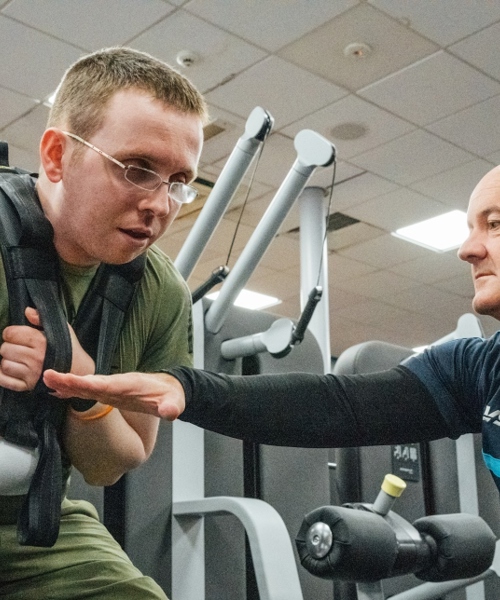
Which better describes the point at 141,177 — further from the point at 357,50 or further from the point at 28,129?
the point at 28,129

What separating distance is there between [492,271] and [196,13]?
2.51m

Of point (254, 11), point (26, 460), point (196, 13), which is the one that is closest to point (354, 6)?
point (254, 11)

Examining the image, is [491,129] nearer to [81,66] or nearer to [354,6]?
[354,6]

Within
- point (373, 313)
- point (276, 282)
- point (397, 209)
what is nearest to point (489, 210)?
point (397, 209)

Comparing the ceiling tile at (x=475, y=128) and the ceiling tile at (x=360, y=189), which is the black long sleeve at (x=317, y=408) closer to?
the ceiling tile at (x=475, y=128)

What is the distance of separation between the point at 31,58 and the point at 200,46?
2.76ft

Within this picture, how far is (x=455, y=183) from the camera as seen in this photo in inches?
204

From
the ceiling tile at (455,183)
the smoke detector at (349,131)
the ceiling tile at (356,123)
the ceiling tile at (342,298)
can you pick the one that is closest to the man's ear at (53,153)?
the ceiling tile at (356,123)

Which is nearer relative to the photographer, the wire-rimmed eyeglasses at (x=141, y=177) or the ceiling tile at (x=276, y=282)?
the wire-rimmed eyeglasses at (x=141, y=177)

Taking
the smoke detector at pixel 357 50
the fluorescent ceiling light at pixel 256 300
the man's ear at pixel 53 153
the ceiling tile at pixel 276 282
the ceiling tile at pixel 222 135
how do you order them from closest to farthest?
1. the man's ear at pixel 53 153
2. the smoke detector at pixel 357 50
3. the ceiling tile at pixel 222 135
4. the ceiling tile at pixel 276 282
5. the fluorescent ceiling light at pixel 256 300

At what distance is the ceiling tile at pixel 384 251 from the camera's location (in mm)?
6164

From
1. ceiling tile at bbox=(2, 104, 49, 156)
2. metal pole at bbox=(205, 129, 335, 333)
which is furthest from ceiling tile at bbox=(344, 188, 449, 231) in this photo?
metal pole at bbox=(205, 129, 335, 333)

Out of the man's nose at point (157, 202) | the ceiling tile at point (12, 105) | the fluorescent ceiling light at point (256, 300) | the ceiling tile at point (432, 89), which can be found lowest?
the man's nose at point (157, 202)

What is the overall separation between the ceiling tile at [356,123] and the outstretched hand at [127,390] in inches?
133
